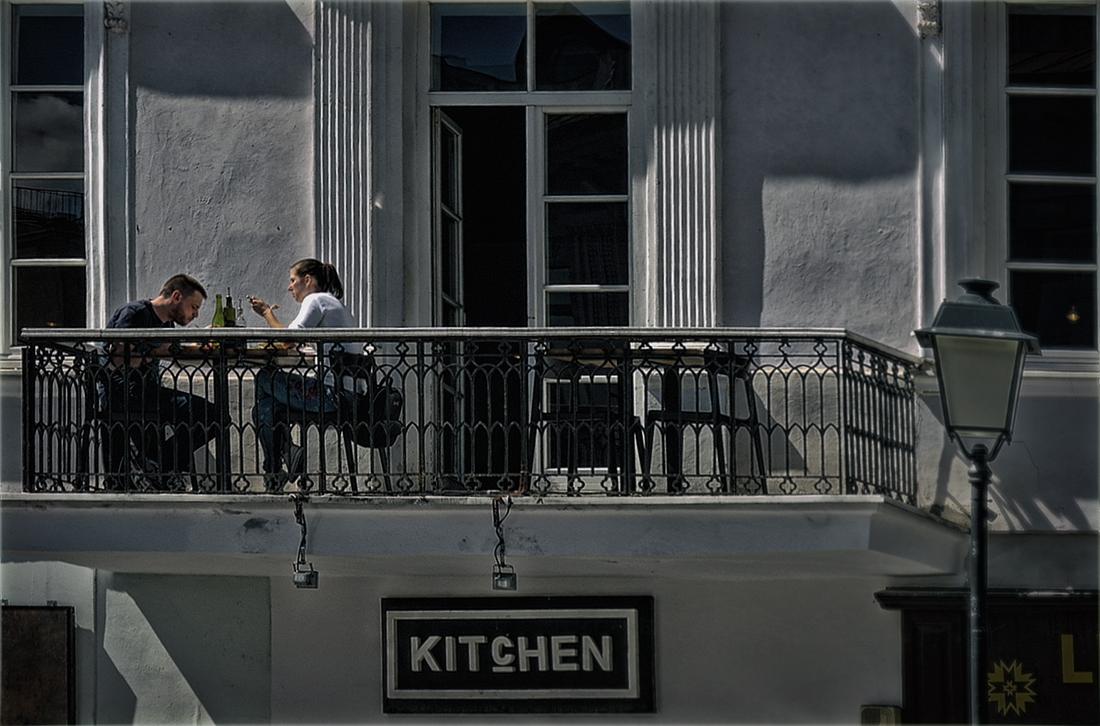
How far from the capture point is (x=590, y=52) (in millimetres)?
11266

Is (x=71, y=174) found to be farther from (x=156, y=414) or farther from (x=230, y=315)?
(x=156, y=414)

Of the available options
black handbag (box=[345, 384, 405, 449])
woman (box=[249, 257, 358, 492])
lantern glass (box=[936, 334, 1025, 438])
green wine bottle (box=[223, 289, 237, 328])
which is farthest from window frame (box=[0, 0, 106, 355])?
lantern glass (box=[936, 334, 1025, 438])

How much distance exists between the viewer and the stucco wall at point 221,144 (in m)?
11.0

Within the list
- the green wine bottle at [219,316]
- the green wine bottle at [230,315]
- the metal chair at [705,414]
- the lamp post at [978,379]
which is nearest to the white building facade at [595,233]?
the green wine bottle at [230,315]

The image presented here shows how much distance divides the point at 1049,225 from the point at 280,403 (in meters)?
5.24

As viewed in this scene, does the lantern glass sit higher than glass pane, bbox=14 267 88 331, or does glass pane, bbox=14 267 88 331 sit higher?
glass pane, bbox=14 267 88 331

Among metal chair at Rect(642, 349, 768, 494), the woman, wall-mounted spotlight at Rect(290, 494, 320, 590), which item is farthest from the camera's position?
the woman

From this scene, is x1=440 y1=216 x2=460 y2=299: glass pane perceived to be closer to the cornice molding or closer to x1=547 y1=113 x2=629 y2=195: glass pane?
x1=547 y1=113 x2=629 y2=195: glass pane

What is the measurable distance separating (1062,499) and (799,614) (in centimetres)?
184

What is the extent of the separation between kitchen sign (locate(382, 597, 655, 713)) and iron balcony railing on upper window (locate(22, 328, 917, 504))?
92cm

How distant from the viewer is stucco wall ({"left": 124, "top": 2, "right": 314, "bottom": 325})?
11039mm

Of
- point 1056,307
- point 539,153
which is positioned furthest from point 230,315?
point 1056,307

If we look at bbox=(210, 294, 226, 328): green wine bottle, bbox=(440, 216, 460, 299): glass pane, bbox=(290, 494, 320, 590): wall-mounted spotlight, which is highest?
bbox=(440, 216, 460, 299): glass pane

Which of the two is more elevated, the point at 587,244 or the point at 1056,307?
the point at 587,244
